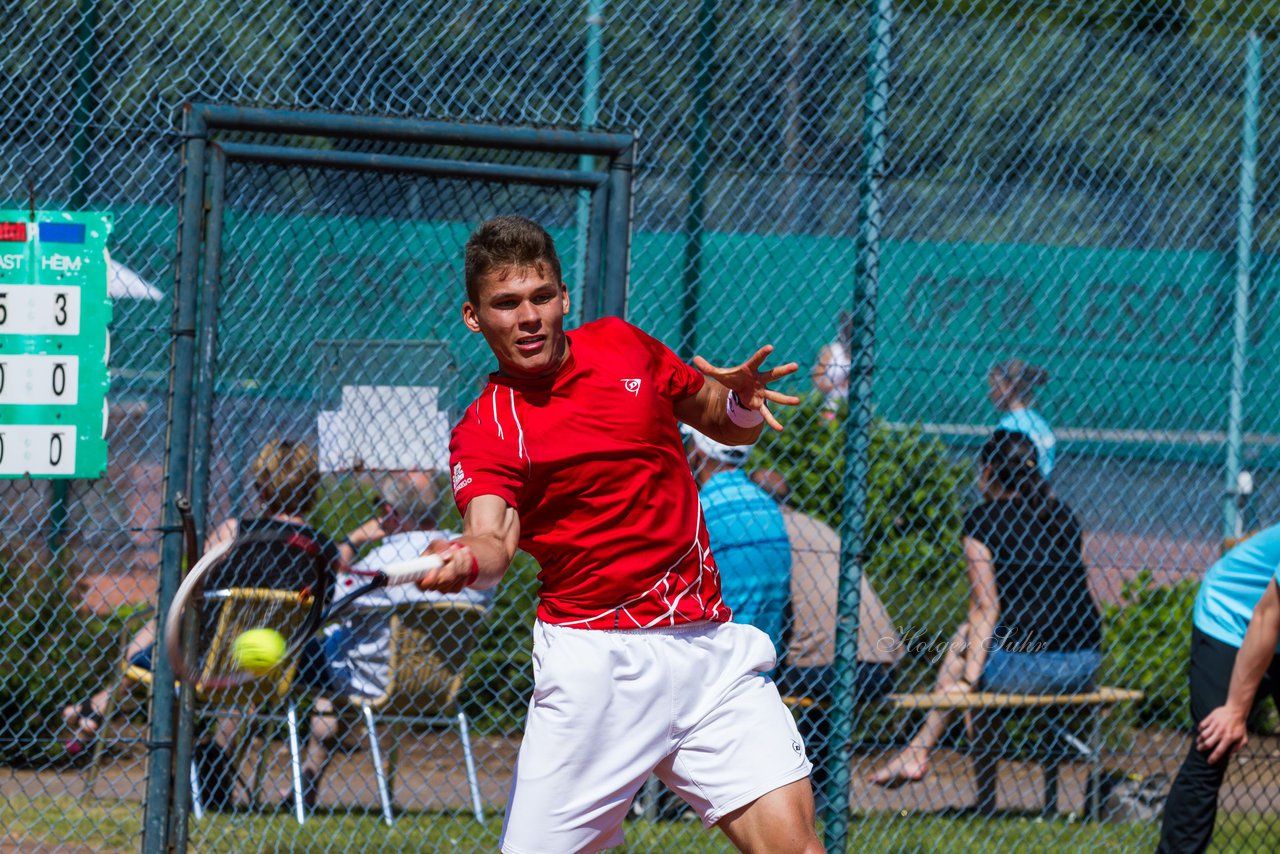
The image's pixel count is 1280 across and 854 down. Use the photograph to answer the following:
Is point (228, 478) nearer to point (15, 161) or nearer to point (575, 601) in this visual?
point (15, 161)

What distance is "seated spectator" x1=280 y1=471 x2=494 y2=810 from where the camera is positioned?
518 cm

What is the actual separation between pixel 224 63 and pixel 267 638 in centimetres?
283

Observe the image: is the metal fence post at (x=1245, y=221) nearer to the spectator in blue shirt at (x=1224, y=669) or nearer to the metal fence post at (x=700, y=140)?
the spectator in blue shirt at (x=1224, y=669)

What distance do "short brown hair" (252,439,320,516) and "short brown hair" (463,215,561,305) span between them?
185 centimetres

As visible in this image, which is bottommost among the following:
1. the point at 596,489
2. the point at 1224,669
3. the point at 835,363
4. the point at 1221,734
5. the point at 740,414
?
the point at 1221,734

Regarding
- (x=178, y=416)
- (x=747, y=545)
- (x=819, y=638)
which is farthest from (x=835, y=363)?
(x=178, y=416)

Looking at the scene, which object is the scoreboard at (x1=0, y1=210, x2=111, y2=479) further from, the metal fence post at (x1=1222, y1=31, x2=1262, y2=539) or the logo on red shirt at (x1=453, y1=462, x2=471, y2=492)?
the metal fence post at (x1=1222, y1=31, x2=1262, y2=539)

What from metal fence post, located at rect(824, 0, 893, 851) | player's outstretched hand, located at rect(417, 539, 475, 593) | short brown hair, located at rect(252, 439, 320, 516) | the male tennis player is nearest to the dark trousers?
metal fence post, located at rect(824, 0, 893, 851)

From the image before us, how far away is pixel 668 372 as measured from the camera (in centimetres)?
357

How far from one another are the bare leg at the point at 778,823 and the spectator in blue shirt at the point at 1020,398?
2.66 metres

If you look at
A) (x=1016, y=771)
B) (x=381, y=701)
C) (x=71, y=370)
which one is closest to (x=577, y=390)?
(x=71, y=370)

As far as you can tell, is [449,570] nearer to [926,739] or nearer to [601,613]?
[601,613]

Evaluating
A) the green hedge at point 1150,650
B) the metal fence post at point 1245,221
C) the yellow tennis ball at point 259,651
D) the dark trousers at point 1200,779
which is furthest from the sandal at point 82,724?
the metal fence post at point 1245,221

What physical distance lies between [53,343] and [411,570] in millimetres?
2471
